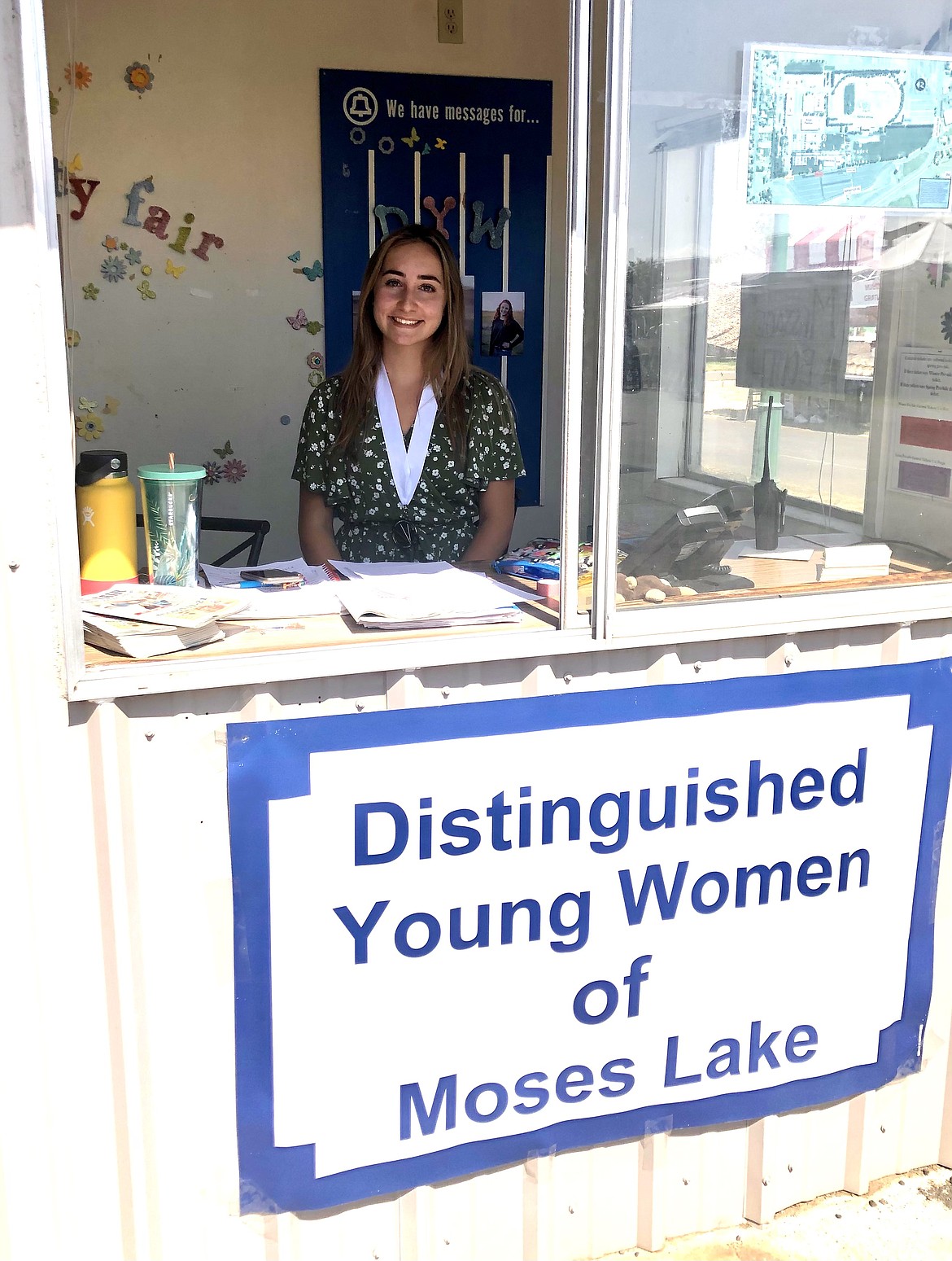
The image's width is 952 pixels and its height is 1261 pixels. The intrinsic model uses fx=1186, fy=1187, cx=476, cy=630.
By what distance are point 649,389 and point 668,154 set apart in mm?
349

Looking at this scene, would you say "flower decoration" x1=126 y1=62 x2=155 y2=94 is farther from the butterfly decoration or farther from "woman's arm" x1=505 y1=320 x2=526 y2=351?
"woman's arm" x1=505 y1=320 x2=526 y2=351

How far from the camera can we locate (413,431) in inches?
105

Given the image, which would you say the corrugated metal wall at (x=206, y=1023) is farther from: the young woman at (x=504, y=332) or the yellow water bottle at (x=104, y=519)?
the young woman at (x=504, y=332)

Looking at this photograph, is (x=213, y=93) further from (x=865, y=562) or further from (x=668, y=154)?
(x=865, y=562)

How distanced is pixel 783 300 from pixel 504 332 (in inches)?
86.9

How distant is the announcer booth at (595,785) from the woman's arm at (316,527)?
2.33 ft

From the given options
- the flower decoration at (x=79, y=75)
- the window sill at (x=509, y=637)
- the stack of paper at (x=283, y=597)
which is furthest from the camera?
the flower decoration at (x=79, y=75)

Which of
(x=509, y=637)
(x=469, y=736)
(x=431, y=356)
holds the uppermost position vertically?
(x=431, y=356)

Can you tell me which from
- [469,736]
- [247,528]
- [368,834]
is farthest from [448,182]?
[368,834]

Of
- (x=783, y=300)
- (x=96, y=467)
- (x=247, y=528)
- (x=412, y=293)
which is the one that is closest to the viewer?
(x=96, y=467)

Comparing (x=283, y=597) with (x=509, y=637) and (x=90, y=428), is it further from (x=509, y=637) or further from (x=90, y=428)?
(x=90, y=428)

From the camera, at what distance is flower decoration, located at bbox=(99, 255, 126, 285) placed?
3.62m

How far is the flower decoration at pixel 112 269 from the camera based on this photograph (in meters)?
3.62

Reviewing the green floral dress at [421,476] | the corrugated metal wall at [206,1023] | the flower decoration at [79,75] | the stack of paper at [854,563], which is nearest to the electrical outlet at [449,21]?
the flower decoration at [79,75]
